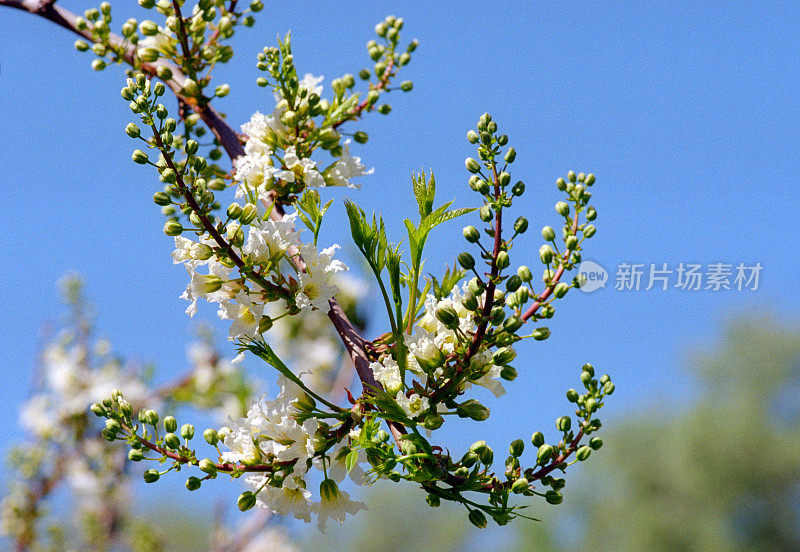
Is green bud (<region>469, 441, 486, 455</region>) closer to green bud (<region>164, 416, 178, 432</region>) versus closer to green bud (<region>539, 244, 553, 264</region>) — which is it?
green bud (<region>539, 244, 553, 264</region>)

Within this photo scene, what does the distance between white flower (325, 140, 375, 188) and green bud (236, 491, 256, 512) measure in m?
0.55

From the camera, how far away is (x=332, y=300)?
1082 mm

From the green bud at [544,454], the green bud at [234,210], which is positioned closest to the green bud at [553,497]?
the green bud at [544,454]

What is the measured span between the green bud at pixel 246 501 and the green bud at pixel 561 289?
0.55 metres

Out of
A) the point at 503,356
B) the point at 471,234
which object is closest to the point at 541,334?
the point at 503,356

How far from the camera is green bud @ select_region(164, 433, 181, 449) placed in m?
1.00

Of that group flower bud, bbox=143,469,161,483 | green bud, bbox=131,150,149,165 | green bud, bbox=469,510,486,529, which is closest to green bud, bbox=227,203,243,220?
green bud, bbox=131,150,149,165

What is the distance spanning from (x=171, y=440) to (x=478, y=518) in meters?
0.47

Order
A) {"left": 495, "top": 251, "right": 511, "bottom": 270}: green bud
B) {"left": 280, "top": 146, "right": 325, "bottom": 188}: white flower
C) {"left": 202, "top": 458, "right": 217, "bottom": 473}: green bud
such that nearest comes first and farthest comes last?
{"left": 495, "top": 251, "right": 511, "bottom": 270}: green bud < {"left": 202, "top": 458, "right": 217, "bottom": 473}: green bud < {"left": 280, "top": 146, "right": 325, "bottom": 188}: white flower

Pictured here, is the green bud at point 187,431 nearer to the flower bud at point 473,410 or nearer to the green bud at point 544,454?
the flower bud at point 473,410

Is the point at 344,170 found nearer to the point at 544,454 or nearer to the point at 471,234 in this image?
the point at 471,234

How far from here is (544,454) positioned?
1.01m

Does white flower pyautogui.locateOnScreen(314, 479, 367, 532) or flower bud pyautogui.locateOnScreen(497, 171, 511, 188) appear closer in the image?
flower bud pyautogui.locateOnScreen(497, 171, 511, 188)

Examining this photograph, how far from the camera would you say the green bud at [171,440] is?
1004 mm
